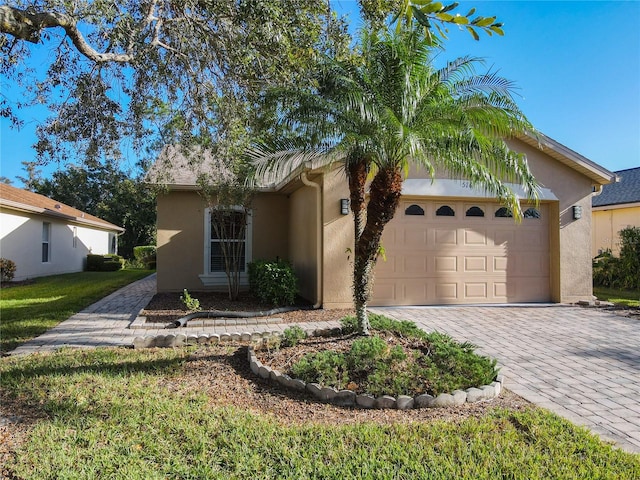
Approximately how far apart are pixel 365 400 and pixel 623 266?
1344 cm

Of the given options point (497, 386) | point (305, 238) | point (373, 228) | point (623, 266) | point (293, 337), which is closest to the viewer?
point (497, 386)

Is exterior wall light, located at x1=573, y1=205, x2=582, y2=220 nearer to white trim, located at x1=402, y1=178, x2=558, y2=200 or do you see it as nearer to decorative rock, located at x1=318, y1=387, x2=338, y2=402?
white trim, located at x1=402, y1=178, x2=558, y2=200

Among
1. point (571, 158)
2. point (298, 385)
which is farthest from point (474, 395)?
point (571, 158)

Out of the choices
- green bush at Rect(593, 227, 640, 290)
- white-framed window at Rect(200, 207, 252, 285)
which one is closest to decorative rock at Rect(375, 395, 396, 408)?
white-framed window at Rect(200, 207, 252, 285)

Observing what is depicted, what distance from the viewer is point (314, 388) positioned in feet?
14.4

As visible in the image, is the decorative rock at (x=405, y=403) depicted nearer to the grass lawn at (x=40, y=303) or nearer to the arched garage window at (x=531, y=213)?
the grass lawn at (x=40, y=303)

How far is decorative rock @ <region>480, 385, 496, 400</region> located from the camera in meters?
4.32

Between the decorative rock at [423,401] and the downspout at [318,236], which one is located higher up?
the downspout at [318,236]

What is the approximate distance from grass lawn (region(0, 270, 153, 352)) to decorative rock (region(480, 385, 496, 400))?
272 inches

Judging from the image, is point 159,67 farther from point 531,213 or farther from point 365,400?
point 531,213

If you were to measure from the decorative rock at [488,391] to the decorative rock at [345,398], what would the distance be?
1.42 meters

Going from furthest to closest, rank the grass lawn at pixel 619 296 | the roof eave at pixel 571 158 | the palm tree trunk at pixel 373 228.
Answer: the grass lawn at pixel 619 296 → the roof eave at pixel 571 158 → the palm tree trunk at pixel 373 228

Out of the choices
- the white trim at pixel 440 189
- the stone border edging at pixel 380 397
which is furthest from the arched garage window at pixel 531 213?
the stone border edging at pixel 380 397

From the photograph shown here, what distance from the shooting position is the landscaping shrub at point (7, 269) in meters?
15.3
